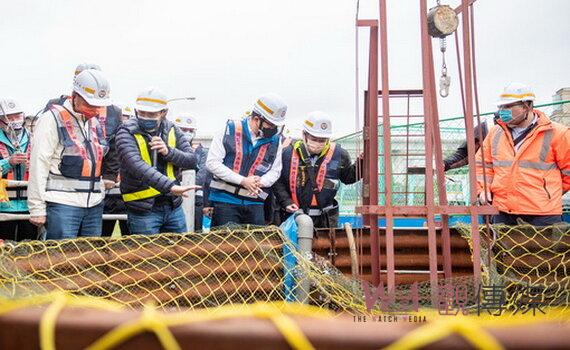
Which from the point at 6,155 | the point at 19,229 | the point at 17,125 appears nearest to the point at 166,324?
the point at 19,229

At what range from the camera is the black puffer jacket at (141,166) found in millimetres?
4867

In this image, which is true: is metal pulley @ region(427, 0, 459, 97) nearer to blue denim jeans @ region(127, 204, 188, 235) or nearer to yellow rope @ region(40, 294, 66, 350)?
blue denim jeans @ region(127, 204, 188, 235)

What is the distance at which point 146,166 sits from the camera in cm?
491

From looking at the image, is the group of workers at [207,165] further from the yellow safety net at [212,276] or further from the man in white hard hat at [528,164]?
the yellow safety net at [212,276]

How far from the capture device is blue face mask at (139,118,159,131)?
5.04 meters

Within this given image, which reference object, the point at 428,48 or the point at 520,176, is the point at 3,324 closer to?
the point at 428,48

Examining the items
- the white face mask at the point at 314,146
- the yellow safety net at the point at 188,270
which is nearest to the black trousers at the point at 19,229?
the yellow safety net at the point at 188,270

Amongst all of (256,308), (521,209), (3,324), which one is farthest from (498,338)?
(521,209)

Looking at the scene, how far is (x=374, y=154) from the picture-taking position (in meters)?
4.22

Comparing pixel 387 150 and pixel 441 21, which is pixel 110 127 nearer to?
pixel 387 150

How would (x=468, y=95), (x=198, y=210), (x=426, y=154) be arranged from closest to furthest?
1. (x=426, y=154)
2. (x=468, y=95)
3. (x=198, y=210)

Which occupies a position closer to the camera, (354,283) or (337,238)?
(354,283)

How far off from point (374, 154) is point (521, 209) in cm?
202

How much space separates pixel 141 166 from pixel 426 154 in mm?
2368
